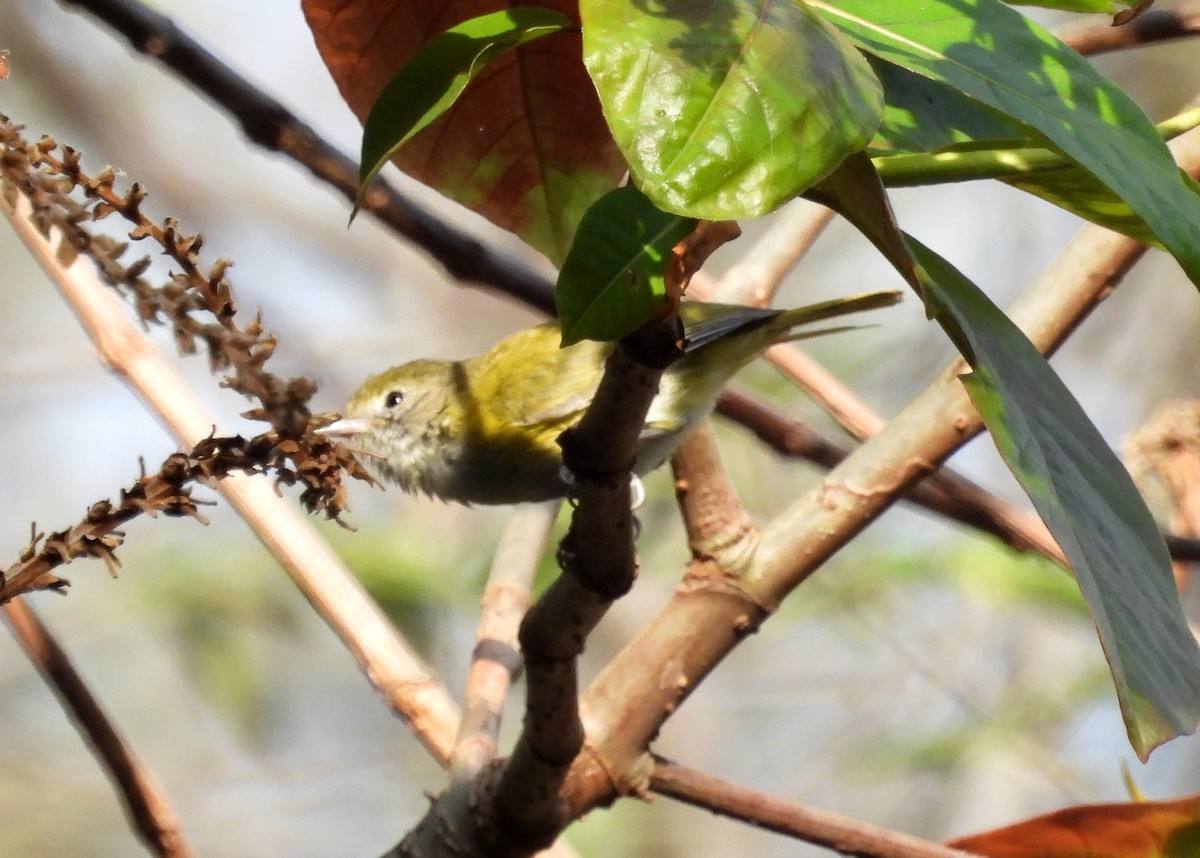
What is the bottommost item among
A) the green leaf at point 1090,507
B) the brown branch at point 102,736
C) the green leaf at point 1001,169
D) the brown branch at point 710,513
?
the green leaf at point 1090,507

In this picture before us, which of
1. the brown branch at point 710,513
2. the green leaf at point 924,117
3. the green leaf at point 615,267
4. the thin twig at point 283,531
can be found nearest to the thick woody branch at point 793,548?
the brown branch at point 710,513

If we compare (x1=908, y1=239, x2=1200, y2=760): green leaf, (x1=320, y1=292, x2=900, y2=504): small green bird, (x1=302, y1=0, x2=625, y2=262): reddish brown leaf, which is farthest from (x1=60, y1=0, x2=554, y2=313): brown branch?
(x1=908, y1=239, x2=1200, y2=760): green leaf

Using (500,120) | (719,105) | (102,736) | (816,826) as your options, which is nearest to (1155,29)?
(500,120)

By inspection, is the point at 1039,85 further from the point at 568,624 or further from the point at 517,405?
the point at 517,405

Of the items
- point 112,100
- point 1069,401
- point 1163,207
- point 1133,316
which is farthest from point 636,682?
point 1133,316

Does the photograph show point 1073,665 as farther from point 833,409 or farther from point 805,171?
point 805,171

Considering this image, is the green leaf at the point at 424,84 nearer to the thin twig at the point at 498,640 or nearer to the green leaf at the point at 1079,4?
the green leaf at the point at 1079,4

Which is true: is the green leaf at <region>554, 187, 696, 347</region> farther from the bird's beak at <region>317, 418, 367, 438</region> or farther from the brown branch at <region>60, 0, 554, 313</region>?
the bird's beak at <region>317, 418, 367, 438</region>
